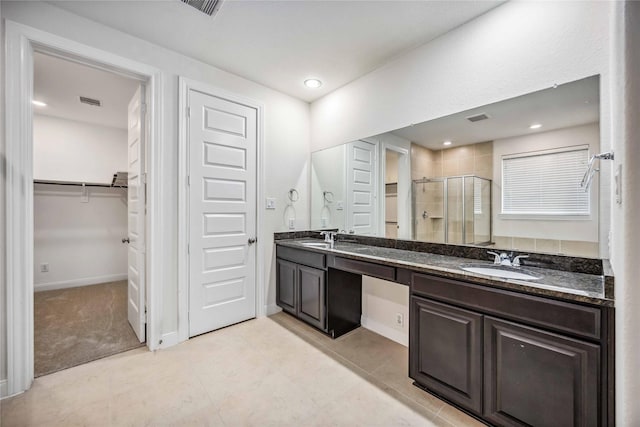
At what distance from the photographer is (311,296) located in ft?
8.37

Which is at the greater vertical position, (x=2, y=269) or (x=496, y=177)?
(x=496, y=177)

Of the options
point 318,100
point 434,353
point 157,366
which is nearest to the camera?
point 434,353

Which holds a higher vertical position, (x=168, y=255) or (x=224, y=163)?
(x=224, y=163)

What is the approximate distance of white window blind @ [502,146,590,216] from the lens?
1554 millimetres

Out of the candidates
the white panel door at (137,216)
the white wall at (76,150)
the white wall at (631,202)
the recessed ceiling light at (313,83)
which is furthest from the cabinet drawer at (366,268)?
the white wall at (76,150)

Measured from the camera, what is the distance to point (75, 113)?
378cm

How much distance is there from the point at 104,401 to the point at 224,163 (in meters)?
1.97

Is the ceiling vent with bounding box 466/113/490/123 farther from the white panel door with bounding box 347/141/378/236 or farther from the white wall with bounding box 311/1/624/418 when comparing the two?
the white panel door with bounding box 347/141/378/236

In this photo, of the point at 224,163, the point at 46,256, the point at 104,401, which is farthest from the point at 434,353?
the point at 46,256

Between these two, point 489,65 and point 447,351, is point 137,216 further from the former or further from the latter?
point 489,65

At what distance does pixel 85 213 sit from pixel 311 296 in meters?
4.01

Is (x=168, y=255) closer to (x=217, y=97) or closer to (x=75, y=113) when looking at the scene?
(x=217, y=97)

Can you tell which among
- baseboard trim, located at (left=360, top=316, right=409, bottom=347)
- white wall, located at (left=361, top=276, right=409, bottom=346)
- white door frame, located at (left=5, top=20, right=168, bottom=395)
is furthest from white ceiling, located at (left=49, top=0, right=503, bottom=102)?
baseboard trim, located at (left=360, top=316, right=409, bottom=347)

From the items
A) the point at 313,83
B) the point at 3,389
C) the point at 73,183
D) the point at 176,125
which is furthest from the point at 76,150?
the point at 313,83
